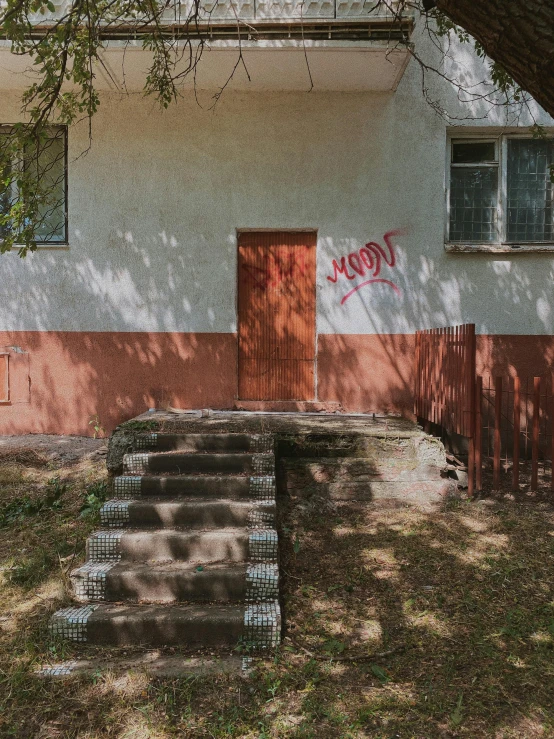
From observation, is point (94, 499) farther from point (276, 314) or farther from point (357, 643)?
point (276, 314)

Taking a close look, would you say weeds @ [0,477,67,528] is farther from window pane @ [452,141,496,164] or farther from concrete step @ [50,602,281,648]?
window pane @ [452,141,496,164]

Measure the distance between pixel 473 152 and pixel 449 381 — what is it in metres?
3.39

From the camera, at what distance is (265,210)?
7.44 m

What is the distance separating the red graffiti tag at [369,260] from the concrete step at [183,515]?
366 centimetres

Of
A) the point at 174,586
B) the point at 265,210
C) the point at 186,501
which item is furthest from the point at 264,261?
the point at 174,586

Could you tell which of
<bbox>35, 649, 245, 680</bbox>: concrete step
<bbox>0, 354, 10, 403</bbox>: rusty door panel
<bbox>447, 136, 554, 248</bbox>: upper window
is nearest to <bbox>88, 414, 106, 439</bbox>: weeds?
<bbox>0, 354, 10, 403</bbox>: rusty door panel

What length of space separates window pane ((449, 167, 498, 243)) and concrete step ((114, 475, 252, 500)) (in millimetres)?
4489

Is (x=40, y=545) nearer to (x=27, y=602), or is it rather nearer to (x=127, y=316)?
(x=27, y=602)

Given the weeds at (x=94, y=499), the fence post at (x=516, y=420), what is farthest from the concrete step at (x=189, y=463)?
the fence post at (x=516, y=420)

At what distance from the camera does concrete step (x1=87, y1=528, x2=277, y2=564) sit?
4.40 m

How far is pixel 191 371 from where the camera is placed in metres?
7.54

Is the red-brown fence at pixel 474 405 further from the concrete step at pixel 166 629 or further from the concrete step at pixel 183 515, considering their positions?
the concrete step at pixel 166 629

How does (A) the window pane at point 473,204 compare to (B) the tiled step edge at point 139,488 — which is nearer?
(B) the tiled step edge at point 139,488

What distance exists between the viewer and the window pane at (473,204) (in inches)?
302
